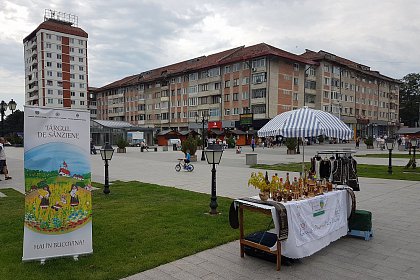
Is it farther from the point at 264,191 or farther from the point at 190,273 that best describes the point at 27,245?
the point at 264,191

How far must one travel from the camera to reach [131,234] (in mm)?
6004

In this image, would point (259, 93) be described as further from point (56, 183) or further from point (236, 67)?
point (56, 183)

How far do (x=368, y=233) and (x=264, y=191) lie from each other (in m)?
2.27

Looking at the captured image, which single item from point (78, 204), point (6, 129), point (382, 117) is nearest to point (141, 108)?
point (6, 129)

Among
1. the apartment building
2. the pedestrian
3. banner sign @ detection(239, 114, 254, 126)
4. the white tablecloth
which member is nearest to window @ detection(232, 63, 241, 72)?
the apartment building

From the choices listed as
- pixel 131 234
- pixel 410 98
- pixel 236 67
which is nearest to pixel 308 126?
pixel 131 234

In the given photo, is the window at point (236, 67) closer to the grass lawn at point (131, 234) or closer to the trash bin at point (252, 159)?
the trash bin at point (252, 159)

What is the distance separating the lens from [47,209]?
471 centimetres

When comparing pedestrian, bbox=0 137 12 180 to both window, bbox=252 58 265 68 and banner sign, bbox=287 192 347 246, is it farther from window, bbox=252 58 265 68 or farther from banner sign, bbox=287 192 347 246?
window, bbox=252 58 265 68

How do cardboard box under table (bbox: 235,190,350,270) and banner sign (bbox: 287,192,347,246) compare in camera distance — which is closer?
cardboard box under table (bbox: 235,190,350,270)

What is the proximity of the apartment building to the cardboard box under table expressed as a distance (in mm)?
46140

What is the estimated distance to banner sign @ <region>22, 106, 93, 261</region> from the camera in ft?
15.1

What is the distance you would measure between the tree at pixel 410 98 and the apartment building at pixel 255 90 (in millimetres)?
9738

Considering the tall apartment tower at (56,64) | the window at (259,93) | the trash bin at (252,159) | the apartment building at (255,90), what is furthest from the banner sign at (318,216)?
the tall apartment tower at (56,64)
